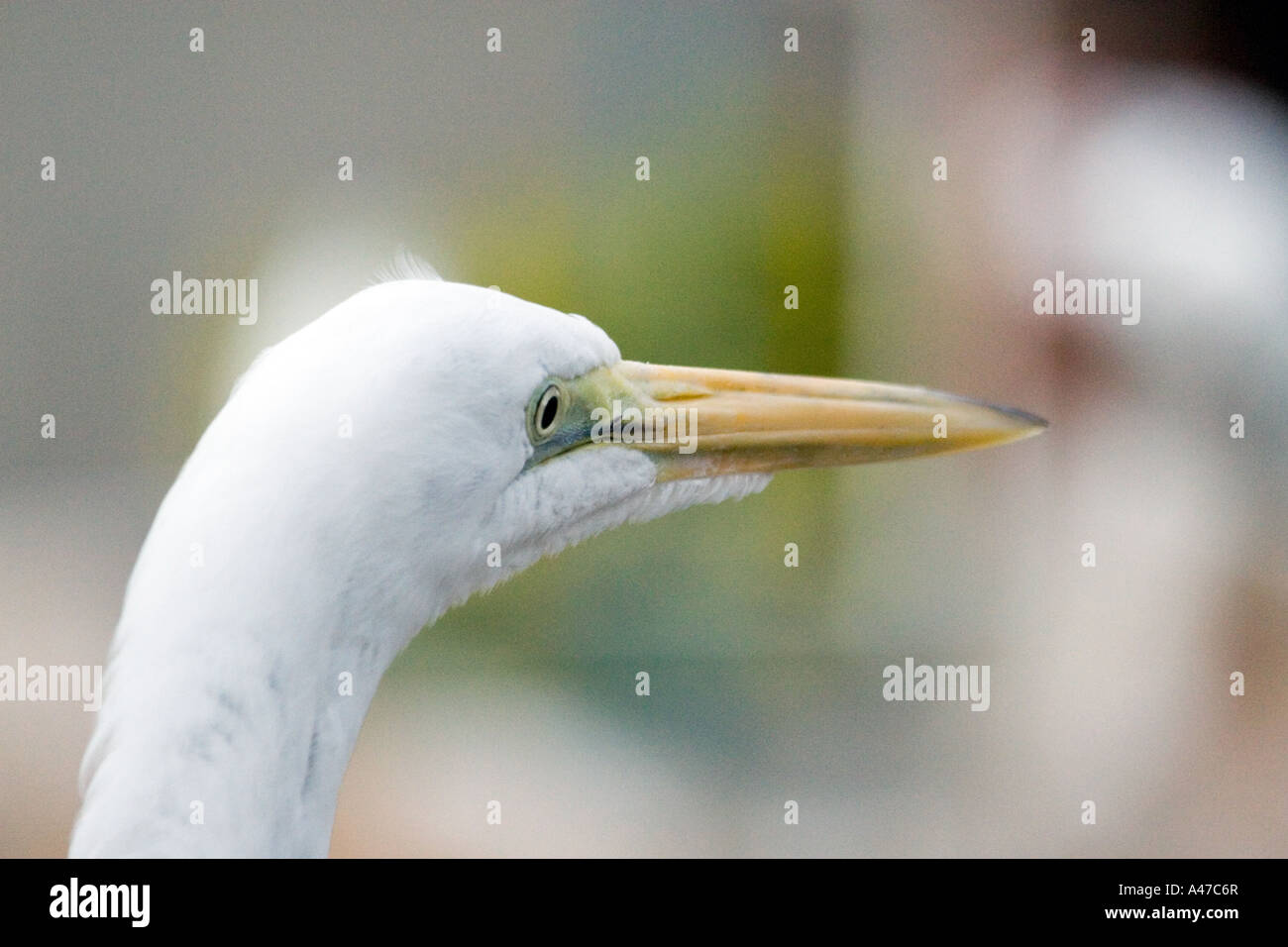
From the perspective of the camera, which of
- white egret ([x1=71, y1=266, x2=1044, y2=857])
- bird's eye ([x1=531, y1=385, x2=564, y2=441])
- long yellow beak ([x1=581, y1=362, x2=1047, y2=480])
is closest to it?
white egret ([x1=71, y1=266, x2=1044, y2=857])

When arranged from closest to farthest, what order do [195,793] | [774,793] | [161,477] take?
[195,793], [161,477], [774,793]

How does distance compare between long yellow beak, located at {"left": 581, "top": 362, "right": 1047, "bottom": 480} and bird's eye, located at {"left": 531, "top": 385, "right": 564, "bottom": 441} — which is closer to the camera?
bird's eye, located at {"left": 531, "top": 385, "right": 564, "bottom": 441}

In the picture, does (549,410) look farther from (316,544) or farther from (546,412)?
(316,544)

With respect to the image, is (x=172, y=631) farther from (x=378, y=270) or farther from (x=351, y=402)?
(x=378, y=270)

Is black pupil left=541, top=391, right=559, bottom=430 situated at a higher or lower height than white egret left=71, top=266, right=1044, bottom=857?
higher
